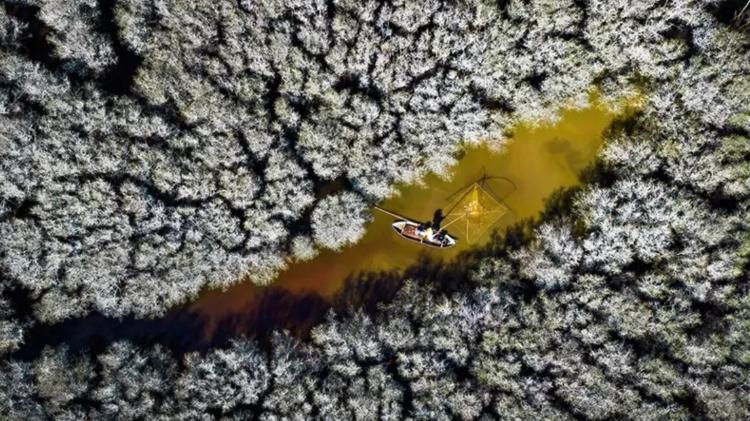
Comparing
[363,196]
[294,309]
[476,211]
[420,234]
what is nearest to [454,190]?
[476,211]

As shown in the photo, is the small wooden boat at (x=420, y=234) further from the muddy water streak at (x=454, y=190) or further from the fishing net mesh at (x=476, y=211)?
the fishing net mesh at (x=476, y=211)

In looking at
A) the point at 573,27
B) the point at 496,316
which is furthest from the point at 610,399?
the point at 573,27

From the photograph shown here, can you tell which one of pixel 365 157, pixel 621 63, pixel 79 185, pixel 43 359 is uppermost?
pixel 621 63

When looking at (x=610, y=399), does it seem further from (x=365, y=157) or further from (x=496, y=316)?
(x=365, y=157)

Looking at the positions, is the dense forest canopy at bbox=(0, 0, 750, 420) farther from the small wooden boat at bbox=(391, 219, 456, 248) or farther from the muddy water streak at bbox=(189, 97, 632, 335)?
the small wooden boat at bbox=(391, 219, 456, 248)

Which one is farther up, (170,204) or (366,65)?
(366,65)

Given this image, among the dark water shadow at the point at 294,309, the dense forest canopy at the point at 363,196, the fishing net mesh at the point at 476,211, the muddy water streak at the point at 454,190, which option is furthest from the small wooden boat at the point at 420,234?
the dense forest canopy at the point at 363,196
